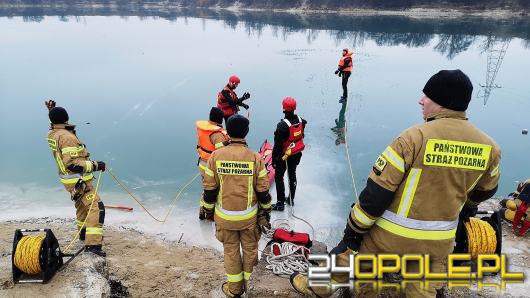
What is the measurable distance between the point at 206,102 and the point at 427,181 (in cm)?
757

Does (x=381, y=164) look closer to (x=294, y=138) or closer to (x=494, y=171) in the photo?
(x=494, y=171)

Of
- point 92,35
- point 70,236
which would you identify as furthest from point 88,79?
point 92,35

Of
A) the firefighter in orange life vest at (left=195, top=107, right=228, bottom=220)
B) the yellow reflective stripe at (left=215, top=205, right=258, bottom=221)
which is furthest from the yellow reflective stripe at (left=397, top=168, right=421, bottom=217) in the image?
the firefighter in orange life vest at (left=195, top=107, right=228, bottom=220)

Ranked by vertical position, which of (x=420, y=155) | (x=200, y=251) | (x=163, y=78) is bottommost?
(x=200, y=251)

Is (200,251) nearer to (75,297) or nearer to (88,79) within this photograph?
(75,297)

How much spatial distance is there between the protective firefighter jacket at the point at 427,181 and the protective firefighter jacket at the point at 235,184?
3.45 feet

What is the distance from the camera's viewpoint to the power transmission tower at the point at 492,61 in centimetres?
945

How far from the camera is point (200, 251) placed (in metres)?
4.07

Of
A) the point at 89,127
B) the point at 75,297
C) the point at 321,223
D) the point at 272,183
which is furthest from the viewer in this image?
the point at 89,127

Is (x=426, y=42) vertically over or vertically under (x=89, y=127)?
over

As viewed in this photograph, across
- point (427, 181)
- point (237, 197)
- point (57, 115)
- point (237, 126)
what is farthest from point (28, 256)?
point (427, 181)

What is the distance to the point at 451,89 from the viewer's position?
183 cm

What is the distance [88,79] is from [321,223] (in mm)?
9297

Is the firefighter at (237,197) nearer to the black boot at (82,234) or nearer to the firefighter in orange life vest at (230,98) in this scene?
the black boot at (82,234)
